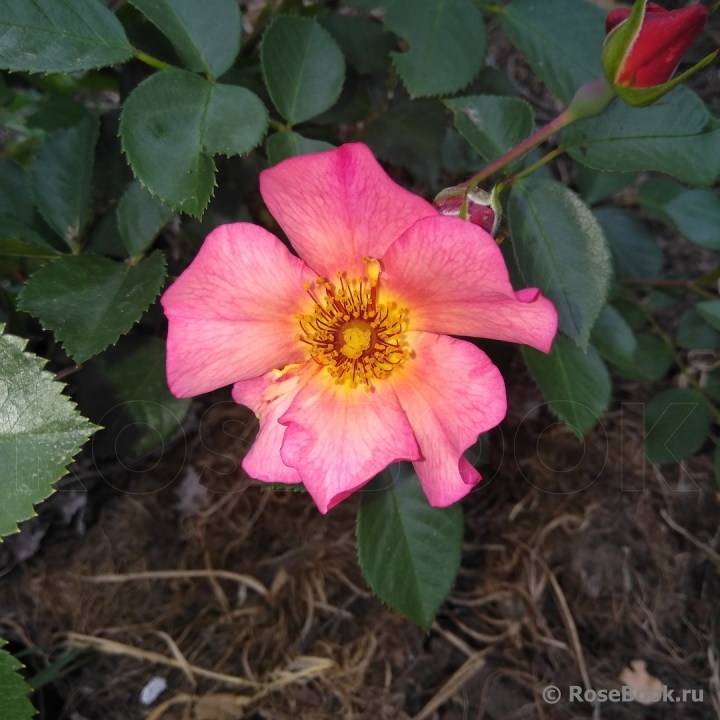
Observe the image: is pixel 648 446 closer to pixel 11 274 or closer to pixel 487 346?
pixel 487 346

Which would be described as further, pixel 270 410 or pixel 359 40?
pixel 359 40

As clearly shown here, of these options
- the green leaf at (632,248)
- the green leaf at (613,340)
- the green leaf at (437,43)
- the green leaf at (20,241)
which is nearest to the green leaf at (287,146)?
the green leaf at (437,43)

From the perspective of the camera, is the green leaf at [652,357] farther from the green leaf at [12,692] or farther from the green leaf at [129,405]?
the green leaf at [12,692]

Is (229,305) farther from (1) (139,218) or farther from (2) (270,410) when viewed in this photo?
(1) (139,218)

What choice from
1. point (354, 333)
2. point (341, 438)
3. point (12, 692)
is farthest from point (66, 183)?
point (12, 692)

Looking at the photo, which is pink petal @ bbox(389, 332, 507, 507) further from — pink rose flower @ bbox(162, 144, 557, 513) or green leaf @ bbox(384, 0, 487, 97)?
green leaf @ bbox(384, 0, 487, 97)

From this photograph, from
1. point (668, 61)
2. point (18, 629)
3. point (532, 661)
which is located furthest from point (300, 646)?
point (668, 61)
